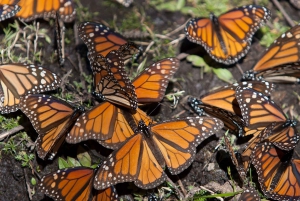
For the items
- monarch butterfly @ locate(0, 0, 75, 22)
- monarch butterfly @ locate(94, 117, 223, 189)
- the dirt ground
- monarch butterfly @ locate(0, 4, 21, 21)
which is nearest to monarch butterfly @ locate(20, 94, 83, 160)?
the dirt ground

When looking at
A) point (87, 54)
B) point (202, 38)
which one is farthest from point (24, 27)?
point (202, 38)

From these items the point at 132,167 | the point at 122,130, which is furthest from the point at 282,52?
the point at 132,167

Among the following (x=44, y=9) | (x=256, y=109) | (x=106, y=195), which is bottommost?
(x=106, y=195)

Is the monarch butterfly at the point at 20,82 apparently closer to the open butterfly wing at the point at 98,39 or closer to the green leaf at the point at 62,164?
the open butterfly wing at the point at 98,39

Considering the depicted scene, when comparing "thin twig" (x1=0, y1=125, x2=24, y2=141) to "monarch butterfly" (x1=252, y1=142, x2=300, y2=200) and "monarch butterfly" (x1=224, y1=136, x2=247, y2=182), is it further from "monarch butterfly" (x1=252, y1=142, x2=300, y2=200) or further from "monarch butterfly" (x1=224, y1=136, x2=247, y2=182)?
"monarch butterfly" (x1=252, y1=142, x2=300, y2=200)

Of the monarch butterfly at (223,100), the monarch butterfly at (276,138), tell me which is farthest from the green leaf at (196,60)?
the monarch butterfly at (276,138)

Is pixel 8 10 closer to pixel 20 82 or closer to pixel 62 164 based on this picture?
pixel 20 82
